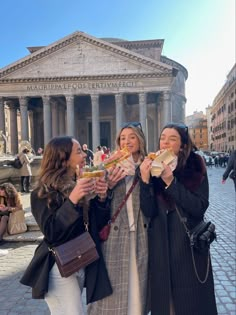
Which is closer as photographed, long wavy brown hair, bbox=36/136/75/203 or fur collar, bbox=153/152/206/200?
long wavy brown hair, bbox=36/136/75/203

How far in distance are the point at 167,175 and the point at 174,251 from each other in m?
0.52

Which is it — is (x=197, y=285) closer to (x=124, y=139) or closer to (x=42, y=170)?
(x=124, y=139)

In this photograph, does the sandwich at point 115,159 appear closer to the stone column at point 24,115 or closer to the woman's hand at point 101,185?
the woman's hand at point 101,185

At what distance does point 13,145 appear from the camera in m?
33.1

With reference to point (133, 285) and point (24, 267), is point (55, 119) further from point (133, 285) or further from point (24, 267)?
point (133, 285)

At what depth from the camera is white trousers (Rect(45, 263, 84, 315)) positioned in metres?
1.94

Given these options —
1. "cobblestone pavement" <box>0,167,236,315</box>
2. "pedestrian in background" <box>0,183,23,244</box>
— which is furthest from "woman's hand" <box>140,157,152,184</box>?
"pedestrian in background" <box>0,183,23,244</box>

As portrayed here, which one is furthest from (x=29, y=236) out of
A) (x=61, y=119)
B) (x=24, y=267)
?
Answer: (x=61, y=119)

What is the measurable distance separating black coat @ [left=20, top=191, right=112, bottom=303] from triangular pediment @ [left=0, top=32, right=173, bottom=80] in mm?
29616

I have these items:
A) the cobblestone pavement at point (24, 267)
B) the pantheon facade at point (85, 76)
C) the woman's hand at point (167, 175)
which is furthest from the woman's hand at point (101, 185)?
the pantheon facade at point (85, 76)

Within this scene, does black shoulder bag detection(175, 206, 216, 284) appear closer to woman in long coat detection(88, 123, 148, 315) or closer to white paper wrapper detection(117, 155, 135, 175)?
woman in long coat detection(88, 123, 148, 315)

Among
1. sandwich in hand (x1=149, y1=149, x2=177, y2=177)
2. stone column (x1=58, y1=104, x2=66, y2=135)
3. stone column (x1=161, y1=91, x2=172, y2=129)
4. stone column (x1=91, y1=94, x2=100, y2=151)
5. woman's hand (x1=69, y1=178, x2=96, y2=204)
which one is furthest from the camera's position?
stone column (x1=58, y1=104, x2=66, y2=135)

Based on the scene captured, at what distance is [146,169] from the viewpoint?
1919 mm

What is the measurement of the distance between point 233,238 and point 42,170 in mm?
5171
